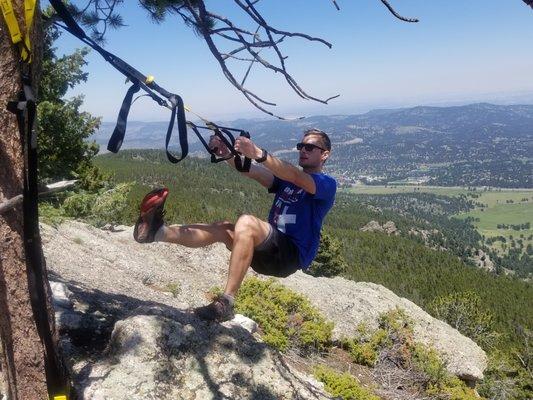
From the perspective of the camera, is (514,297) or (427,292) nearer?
(427,292)

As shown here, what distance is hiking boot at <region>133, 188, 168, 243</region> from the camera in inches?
129

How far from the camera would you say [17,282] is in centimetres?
248

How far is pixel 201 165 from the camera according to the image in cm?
14150

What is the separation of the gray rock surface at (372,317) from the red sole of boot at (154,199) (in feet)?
20.3

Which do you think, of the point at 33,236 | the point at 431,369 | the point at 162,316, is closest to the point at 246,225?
the point at 162,316

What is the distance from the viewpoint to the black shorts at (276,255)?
12.1ft

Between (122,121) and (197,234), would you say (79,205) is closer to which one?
(197,234)

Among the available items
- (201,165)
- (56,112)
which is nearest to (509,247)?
(201,165)

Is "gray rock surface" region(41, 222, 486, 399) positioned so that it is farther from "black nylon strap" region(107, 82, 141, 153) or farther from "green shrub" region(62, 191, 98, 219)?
"green shrub" region(62, 191, 98, 219)

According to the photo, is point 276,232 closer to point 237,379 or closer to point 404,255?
point 237,379

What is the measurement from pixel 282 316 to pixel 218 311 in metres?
3.90

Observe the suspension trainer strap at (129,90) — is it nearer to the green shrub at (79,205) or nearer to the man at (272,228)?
the man at (272,228)

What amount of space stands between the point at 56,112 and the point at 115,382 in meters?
14.6

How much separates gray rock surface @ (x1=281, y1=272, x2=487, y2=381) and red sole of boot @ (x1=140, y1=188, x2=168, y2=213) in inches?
244
